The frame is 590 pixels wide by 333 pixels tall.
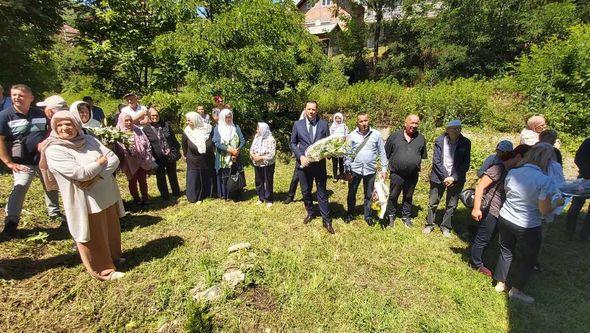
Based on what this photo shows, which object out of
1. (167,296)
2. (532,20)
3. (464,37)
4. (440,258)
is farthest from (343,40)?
(167,296)

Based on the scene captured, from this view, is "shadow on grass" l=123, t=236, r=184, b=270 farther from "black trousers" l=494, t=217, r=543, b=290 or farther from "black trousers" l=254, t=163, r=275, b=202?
"black trousers" l=494, t=217, r=543, b=290

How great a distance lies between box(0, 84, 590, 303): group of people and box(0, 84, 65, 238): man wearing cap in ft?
0.04

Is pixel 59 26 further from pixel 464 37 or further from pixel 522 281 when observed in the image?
pixel 464 37

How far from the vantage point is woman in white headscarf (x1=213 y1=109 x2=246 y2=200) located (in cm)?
573

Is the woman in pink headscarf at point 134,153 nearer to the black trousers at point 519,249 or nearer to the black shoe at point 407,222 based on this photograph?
the black shoe at point 407,222

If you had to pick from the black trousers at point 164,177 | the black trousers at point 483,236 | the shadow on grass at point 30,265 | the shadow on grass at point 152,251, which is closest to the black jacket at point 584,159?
the black trousers at point 483,236

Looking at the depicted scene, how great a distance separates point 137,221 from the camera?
5203 mm

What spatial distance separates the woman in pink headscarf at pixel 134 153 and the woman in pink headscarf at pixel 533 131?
6000 mm

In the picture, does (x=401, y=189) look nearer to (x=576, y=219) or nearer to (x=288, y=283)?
(x=288, y=283)

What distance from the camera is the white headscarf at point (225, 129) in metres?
5.73

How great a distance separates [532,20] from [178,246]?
19.2 metres

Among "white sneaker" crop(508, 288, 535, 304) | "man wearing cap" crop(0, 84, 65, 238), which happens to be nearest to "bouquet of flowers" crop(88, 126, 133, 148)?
"man wearing cap" crop(0, 84, 65, 238)

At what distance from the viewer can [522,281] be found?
12.0ft

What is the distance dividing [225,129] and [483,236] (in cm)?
448
